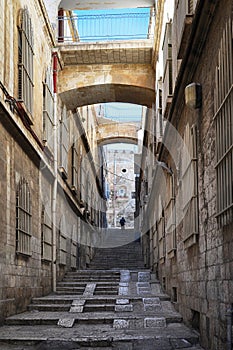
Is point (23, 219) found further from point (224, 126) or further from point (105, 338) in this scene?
point (224, 126)

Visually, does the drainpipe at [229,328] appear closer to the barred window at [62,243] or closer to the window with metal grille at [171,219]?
the window with metal grille at [171,219]

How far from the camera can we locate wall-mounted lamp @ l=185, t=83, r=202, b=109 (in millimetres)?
8156

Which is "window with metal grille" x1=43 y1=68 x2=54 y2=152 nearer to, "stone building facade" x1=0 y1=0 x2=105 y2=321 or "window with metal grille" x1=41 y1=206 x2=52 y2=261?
"stone building facade" x1=0 y1=0 x2=105 y2=321

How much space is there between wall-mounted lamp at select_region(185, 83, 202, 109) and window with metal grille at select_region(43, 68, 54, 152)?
699 centimetres

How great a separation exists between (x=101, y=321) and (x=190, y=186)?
11.5ft

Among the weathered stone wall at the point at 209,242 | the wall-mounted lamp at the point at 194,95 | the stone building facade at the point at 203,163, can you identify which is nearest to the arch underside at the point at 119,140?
the stone building facade at the point at 203,163

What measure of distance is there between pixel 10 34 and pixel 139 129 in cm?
2051

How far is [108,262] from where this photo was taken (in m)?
25.5

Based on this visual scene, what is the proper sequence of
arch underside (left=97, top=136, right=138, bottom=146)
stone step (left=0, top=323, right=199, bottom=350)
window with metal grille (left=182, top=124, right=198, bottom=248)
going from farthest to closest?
arch underside (left=97, top=136, right=138, bottom=146) → window with metal grille (left=182, top=124, right=198, bottom=248) → stone step (left=0, top=323, right=199, bottom=350)

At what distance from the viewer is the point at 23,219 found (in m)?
12.1

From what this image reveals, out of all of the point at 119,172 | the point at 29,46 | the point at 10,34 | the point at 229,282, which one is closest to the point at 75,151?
the point at 29,46

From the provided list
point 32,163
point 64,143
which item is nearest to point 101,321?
point 32,163

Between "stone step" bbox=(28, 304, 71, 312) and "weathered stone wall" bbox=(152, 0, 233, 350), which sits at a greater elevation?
"weathered stone wall" bbox=(152, 0, 233, 350)

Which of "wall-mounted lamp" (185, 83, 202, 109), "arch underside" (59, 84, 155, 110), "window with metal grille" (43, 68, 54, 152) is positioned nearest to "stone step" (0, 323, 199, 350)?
"wall-mounted lamp" (185, 83, 202, 109)
